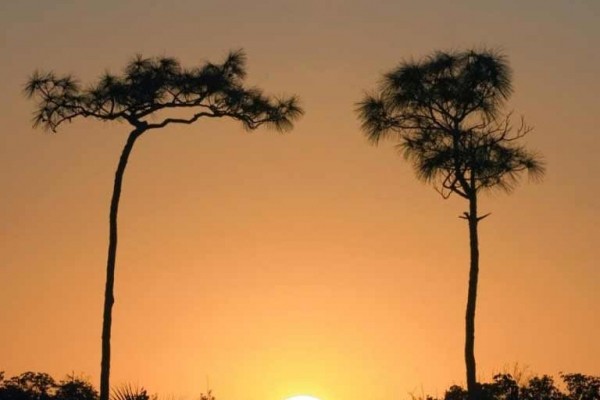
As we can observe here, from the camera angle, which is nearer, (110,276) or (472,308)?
(472,308)

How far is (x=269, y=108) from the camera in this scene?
46312mm

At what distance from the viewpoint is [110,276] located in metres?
42.5

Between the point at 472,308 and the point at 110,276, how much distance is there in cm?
1103

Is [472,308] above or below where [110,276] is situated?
below

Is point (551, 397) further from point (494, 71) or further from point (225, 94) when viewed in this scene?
point (225, 94)

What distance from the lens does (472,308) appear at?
1610 inches

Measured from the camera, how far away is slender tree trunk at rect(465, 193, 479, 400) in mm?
40312

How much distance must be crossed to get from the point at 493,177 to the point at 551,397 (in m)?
7.17

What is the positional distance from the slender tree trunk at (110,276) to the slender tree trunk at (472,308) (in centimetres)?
1064

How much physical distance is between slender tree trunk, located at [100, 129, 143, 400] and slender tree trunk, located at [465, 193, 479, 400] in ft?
34.9

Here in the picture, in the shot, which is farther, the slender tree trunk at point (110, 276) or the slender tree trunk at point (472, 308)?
the slender tree trunk at point (110, 276)

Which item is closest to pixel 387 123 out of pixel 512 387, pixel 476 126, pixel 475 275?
pixel 476 126

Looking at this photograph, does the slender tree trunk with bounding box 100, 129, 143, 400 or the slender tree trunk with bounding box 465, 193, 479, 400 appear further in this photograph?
the slender tree trunk with bounding box 100, 129, 143, 400

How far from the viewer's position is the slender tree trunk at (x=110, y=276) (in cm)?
4116
